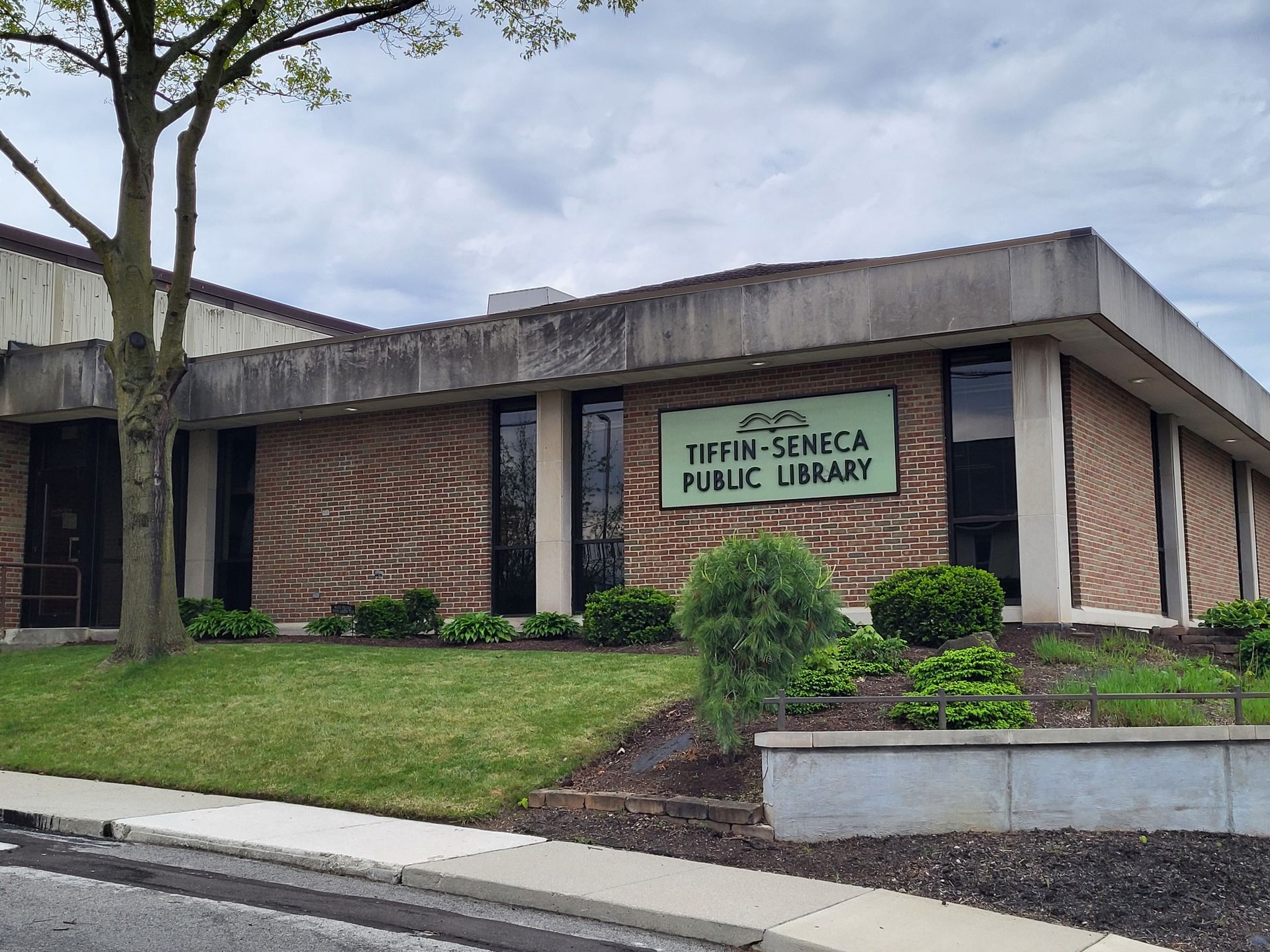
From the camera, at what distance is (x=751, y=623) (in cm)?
964

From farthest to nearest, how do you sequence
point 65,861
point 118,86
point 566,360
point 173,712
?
1. point 566,360
2. point 118,86
3. point 173,712
4. point 65,861

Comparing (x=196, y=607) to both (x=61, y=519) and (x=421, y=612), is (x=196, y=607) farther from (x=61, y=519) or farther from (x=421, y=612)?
(x=421, y=612)

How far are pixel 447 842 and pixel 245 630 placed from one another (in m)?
11.7

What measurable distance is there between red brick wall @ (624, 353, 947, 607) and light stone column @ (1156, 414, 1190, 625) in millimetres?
6177

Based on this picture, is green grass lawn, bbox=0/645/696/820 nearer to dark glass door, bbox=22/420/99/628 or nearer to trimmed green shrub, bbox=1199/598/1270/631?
dark glass door, bbox=22/420/99/628

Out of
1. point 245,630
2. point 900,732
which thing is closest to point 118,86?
point 245,630

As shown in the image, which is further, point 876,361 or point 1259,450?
point 1259,450

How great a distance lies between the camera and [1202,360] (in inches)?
738

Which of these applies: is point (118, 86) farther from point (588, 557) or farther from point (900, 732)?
point (900, 732)

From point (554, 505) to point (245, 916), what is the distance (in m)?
11.9

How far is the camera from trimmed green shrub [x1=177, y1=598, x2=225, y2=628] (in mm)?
20609

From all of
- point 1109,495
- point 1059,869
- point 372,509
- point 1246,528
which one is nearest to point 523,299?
point 372,509

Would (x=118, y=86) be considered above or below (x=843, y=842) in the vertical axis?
above

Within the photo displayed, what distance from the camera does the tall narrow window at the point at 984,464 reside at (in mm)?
15578
